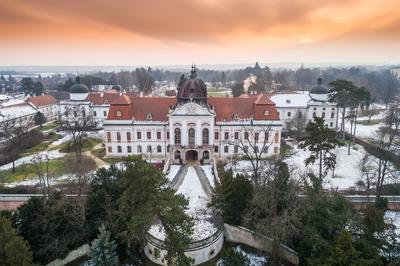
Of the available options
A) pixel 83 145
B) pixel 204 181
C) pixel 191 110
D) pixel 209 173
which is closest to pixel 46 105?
pixel 83 145

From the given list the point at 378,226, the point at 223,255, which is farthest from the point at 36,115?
the point at 378,226

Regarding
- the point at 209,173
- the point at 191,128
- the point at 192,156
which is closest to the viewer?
the point at 209,173

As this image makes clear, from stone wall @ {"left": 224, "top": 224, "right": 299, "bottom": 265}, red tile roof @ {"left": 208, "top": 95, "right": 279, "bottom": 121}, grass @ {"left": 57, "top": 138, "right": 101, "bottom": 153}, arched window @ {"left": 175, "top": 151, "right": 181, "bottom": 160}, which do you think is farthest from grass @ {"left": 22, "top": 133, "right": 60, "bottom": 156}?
stone wall @ {"left": 224, "top": 224, "right": 299, "bottom": 265}

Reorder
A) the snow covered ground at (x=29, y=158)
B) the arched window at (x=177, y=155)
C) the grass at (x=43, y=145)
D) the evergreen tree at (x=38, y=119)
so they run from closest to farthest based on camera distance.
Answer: the arched window at (x=177, y=155), the snow covered ground at (x=29, y=158), the grass at (x=43, y=145), the evergreen tree at (x=38, y=119)

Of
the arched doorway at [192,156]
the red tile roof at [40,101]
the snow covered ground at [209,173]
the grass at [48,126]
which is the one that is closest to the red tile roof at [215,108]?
the arched doorway at [192,156]

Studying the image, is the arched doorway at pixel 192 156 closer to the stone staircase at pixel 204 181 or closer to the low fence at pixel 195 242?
the stone staircase at pixel 204 181

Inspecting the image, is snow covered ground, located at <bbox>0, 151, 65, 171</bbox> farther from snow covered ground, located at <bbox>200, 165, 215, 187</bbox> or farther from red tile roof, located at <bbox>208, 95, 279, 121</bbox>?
red tile roof, located at <bbox>208, 95, 279, 121</bbox>

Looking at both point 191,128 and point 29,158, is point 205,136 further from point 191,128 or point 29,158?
point 29,158
